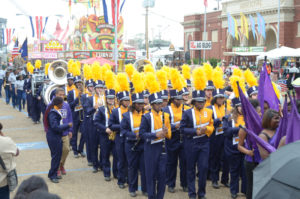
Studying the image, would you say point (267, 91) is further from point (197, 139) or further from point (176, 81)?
point (176, 81)

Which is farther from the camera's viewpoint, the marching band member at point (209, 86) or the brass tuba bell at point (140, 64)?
the brass tuba bell at point (140, 64)

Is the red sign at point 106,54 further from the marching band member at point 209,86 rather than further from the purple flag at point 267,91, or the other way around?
the purple flag at point 267,91

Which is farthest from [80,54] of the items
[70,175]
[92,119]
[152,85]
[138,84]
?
[152,85]

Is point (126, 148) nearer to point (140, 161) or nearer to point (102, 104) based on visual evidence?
point (140, 161)

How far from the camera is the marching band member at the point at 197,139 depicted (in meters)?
6.58

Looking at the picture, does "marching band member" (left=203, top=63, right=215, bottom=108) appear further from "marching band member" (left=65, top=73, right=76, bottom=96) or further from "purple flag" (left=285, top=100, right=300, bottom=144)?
"marching band member" (left=65, top=73, right=76, bottom=96)

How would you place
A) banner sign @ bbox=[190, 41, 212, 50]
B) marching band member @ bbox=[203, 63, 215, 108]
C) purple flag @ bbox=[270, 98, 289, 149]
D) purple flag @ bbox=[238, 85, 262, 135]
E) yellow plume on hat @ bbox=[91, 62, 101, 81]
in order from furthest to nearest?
1. banner sign @ bbox=[190, 41, 212, 50]
2. yellow plume on hat @ bbox=[91, 62, 101, 81]
3. marching band member @ bbox=[203, 63, 215, 108]
4. purple flag @ bbox=[238, 85, 262, 135]
5. purple flag @ bbox=[270, 98, 289, 149]

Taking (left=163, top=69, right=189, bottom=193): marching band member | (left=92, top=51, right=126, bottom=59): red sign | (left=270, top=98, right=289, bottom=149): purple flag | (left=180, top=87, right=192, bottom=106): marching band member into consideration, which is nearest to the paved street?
(left=163, top=69, right=189, bottom=193): marching band member

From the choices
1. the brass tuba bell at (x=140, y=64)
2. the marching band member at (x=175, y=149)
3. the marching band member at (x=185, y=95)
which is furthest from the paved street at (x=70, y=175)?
the brass tuba bell at (x=140, y=64)

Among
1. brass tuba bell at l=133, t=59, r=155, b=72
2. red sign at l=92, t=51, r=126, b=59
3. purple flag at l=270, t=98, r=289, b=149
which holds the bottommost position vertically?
purple flag at l=270, t=98, r=289, b=149

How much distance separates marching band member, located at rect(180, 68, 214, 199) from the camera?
21.6 ft

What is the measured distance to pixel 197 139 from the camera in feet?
21.8

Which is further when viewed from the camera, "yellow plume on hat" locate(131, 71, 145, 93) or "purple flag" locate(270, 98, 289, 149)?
"yellow plume on hat" locate(131, 71, 145, 93)

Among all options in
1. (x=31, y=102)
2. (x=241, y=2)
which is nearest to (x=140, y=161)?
(x=31, y=102)
